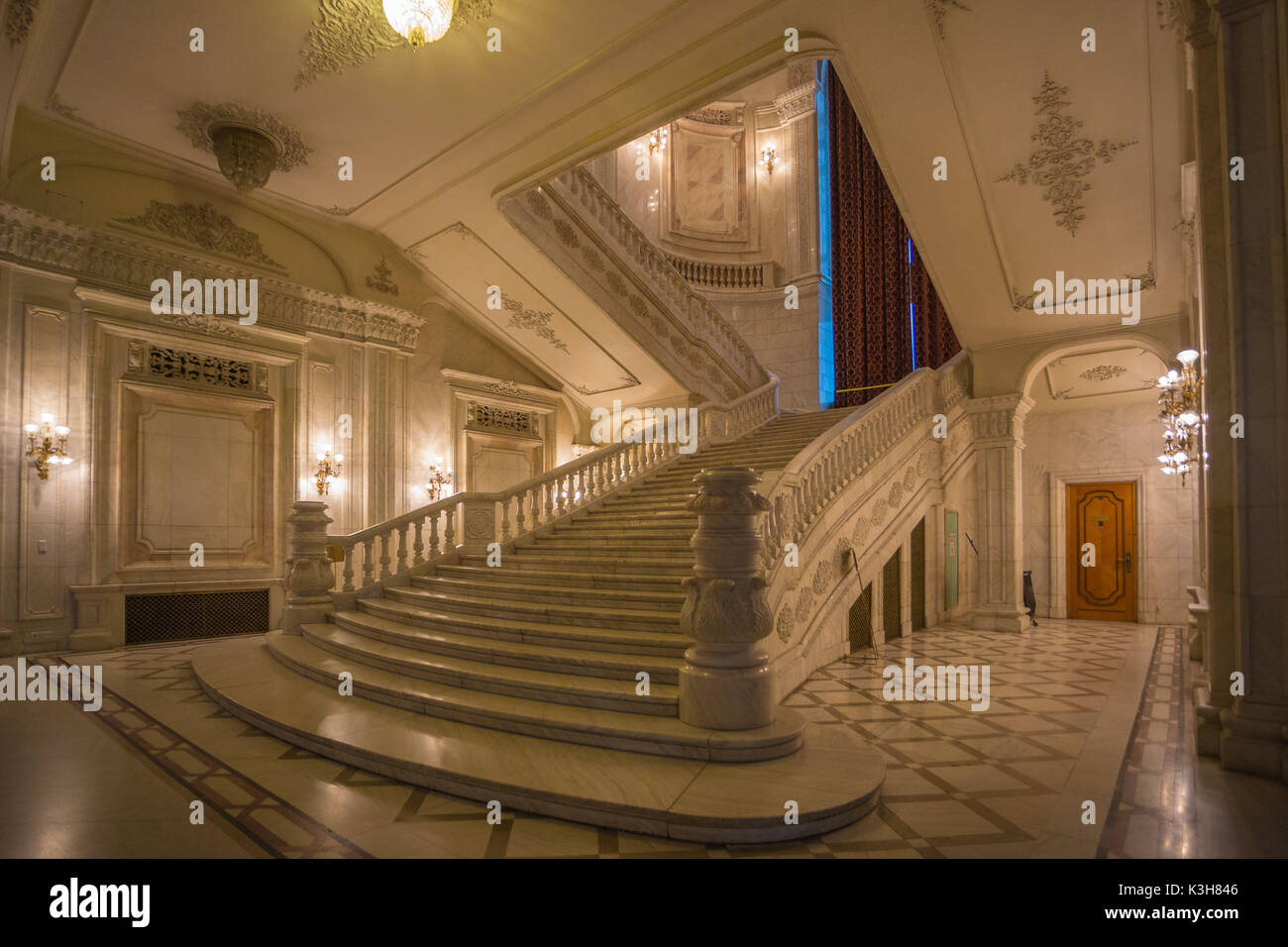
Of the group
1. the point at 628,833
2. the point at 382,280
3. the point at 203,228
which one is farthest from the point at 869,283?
the point at 628,833

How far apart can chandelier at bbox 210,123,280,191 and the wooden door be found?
39.7ft

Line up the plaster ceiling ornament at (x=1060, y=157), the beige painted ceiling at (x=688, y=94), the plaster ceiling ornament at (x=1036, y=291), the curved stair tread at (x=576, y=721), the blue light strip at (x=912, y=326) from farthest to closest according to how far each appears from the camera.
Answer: the blue light strip at (x=912, y=326)
the plaster ceiling ornament at (x=1036, y=291)
the plaster ceiling ornament at (x=1060, y=157)
the beige painted ceiling at (x=688, y=94)
the curved stair tread at (x=576, y=721)

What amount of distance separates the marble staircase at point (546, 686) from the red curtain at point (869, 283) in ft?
22.4

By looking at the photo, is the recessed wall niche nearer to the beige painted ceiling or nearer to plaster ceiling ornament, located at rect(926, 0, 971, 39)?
the beige painted ceiling

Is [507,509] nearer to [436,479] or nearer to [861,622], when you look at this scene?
[436,479]

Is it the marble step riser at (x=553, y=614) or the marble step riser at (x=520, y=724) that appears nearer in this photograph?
the marble step riser at (x=520, y=724)

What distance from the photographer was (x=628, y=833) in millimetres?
2703

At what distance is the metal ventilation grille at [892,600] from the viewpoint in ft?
24.8

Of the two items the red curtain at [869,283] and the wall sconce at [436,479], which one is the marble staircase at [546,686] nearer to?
the wall sconce at [436,479]

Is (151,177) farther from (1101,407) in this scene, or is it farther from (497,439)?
(1101,407)

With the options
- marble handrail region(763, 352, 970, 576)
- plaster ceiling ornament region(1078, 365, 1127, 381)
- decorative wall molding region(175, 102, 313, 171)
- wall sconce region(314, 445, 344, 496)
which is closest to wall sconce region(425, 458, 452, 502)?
wall sconce region(314, 445, 344, 496)

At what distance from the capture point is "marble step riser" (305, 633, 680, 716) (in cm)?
366

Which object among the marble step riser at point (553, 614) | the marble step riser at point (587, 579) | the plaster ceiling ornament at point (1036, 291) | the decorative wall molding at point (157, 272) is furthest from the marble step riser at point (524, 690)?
the plaster ceiling ornament at point (1036, 291)
